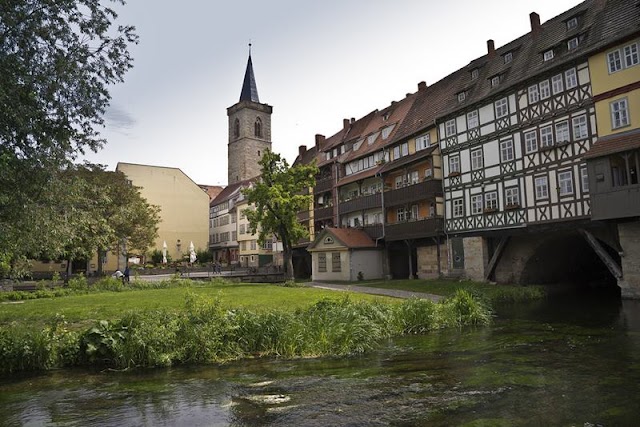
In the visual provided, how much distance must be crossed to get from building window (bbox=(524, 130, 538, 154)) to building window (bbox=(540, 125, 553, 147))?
432 millimetres

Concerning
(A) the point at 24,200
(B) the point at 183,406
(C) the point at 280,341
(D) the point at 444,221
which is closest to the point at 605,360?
(C) the point at 280,341

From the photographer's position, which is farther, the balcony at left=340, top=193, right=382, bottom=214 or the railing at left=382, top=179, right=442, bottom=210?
the balcony at left=340, top=193, right=382, bottom=214

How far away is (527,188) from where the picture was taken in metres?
27.2

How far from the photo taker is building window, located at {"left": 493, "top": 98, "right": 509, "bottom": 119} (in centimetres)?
2892

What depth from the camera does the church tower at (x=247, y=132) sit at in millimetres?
87375

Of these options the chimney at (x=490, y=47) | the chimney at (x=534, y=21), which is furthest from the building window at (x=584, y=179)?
the chimney at (x=490, y=47)

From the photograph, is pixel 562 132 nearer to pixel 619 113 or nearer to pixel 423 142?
pixel 619 113

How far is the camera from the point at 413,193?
116ft

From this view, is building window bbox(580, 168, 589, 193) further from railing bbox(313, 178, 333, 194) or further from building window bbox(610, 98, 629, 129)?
railing bbox(313, 178, 333, 194)

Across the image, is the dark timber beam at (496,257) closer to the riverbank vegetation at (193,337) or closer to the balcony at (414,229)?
the balcony at (414,229)

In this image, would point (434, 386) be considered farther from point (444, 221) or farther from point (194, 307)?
point (444, 221)

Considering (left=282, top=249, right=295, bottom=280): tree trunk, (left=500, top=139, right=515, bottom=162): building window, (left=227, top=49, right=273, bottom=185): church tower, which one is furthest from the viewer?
(left=227, top=49, right=273, bottom=185): church tower

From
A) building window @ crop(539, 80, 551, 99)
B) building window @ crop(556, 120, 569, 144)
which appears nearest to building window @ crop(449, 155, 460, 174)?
building window @ crop(539, 80, 551, 99)

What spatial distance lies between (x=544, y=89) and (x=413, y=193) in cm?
1174
